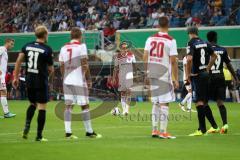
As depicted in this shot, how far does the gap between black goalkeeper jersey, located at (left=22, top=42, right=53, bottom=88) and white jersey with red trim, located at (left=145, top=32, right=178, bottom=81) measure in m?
2.40

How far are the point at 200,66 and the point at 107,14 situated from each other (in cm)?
2696

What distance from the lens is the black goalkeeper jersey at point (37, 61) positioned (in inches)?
616

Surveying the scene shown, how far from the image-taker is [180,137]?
16.6m

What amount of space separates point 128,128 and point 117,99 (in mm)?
16602

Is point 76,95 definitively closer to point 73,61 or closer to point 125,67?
point 73,61

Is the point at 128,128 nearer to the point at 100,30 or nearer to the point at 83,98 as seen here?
the point at 83,98

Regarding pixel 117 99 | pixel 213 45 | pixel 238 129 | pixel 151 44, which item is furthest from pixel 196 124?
pixel 117 99

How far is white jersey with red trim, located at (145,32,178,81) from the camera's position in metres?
16.1

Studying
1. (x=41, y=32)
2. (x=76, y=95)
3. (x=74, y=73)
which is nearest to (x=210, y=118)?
(x=76, y=95)

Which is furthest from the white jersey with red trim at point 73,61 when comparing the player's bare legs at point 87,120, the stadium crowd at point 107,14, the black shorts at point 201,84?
the stadium crowd at point 107,14

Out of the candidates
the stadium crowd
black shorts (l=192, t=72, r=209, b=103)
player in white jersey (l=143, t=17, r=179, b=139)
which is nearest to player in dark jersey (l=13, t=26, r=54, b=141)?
player in white jersey (l=143, t=17, r=179, b=139)

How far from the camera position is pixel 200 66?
17094mm

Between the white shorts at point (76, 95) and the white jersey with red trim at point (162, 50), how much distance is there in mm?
1834

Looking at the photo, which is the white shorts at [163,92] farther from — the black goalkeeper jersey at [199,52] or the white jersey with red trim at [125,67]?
the white jersey with red trim at [125,67]
